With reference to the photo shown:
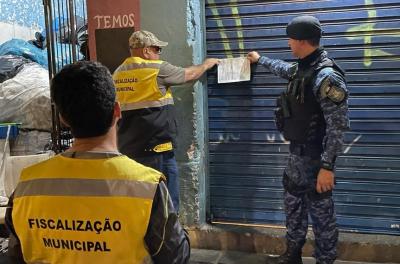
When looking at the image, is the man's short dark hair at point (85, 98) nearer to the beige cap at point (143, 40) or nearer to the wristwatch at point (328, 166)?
the wristwatch at point (328, 166)

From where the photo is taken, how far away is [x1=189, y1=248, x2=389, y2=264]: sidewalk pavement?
4.05m

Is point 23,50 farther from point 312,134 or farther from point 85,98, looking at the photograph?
point 85,98

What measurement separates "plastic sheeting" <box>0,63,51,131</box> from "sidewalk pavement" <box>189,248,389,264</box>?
2590mm

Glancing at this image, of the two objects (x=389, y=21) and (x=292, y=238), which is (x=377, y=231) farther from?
(x=389, y=21)

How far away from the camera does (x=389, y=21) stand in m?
3.85

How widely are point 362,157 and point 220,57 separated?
65.8 inches

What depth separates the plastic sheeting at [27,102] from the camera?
5.48 m

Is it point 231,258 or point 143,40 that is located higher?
point 143,40

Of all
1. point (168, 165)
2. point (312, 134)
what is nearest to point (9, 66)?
point (168, 165)

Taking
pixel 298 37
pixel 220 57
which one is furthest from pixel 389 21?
pixel 220 57

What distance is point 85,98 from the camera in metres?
1.54

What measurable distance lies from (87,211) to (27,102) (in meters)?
4.42

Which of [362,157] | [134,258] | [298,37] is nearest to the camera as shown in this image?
[134,258]

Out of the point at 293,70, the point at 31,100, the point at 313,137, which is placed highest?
the point at 293,70
